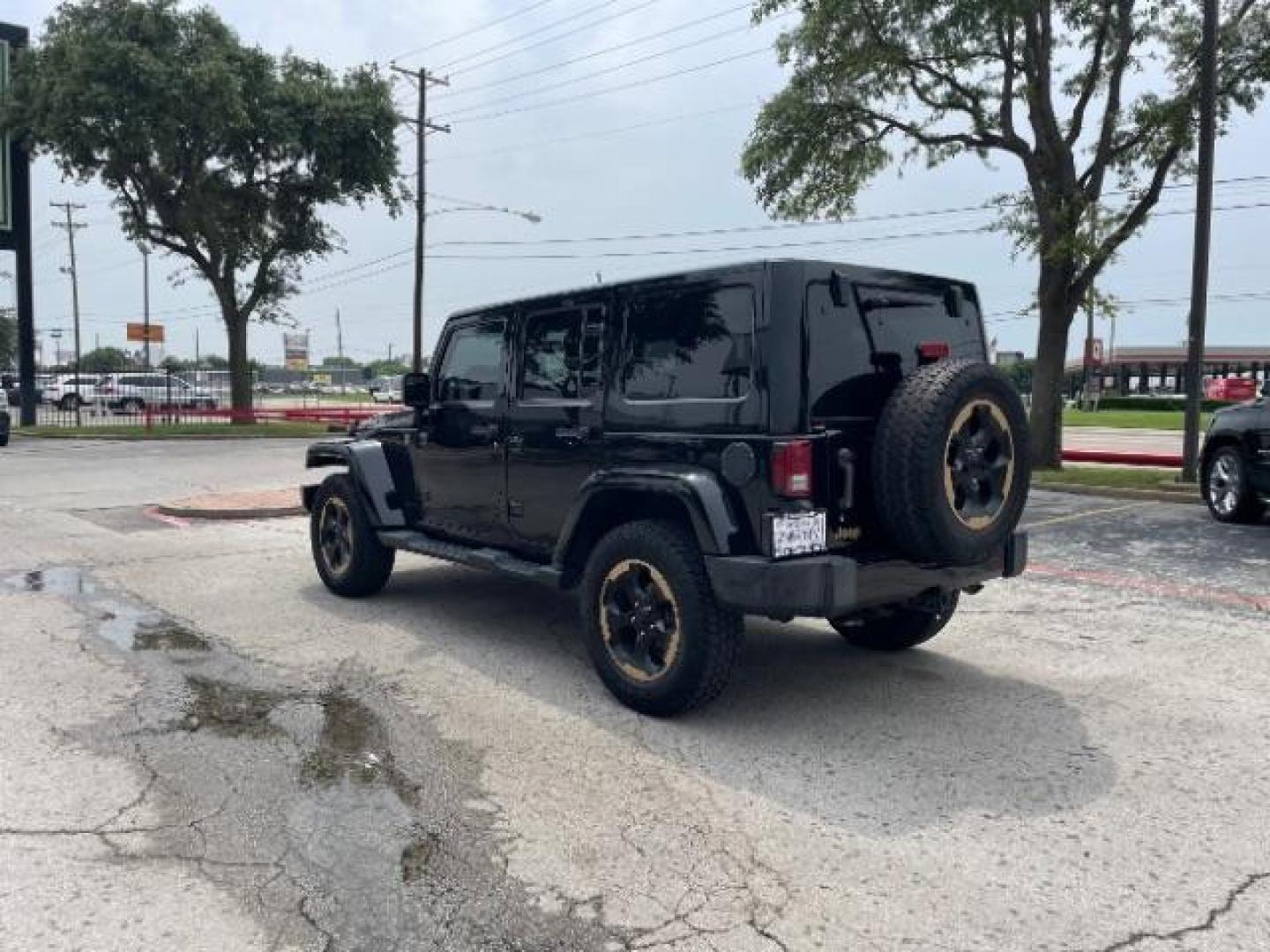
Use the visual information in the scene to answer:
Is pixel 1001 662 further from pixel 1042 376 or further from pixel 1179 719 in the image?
pixel 1042 376

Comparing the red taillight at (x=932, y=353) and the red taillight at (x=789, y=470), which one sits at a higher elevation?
the red taillight at (x=932, y=353)

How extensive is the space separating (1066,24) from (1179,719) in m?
14.2

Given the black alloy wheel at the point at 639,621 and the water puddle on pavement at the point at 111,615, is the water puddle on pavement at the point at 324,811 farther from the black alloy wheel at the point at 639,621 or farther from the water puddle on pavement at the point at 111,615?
the black alloy wheel at the point at 639,621

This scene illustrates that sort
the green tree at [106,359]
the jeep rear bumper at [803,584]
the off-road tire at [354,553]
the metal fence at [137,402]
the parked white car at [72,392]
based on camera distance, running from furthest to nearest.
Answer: the green tree at [106,359], the parked white car at [72,392], the metal fence at [137,402], the off-road tire at [354,553], the jeep rear bumper at [803,584]

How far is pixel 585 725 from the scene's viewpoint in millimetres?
4547

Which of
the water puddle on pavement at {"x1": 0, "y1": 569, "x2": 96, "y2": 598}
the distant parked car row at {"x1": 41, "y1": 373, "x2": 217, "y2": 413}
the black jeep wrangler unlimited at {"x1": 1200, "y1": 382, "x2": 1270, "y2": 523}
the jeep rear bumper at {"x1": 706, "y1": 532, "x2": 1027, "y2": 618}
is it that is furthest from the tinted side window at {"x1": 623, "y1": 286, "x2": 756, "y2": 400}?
the distant parked car row at {"x1": 41, "y1": 373, "x2": 217, "y2": 413}

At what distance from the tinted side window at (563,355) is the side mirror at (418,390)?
1.03 metres

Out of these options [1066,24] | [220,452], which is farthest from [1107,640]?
[220,452]

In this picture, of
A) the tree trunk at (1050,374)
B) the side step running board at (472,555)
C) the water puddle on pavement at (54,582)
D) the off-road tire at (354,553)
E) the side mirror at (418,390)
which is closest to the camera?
→ the side step running board at (472,555)

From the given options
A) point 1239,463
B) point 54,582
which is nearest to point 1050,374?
point 1239,463

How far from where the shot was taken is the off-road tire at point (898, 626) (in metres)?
5.47

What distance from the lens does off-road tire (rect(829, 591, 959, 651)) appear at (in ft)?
18.0

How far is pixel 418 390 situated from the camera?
21.1ft

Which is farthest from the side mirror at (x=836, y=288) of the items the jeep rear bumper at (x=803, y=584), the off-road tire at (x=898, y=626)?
the off-road tire at (x=898, y=626)
